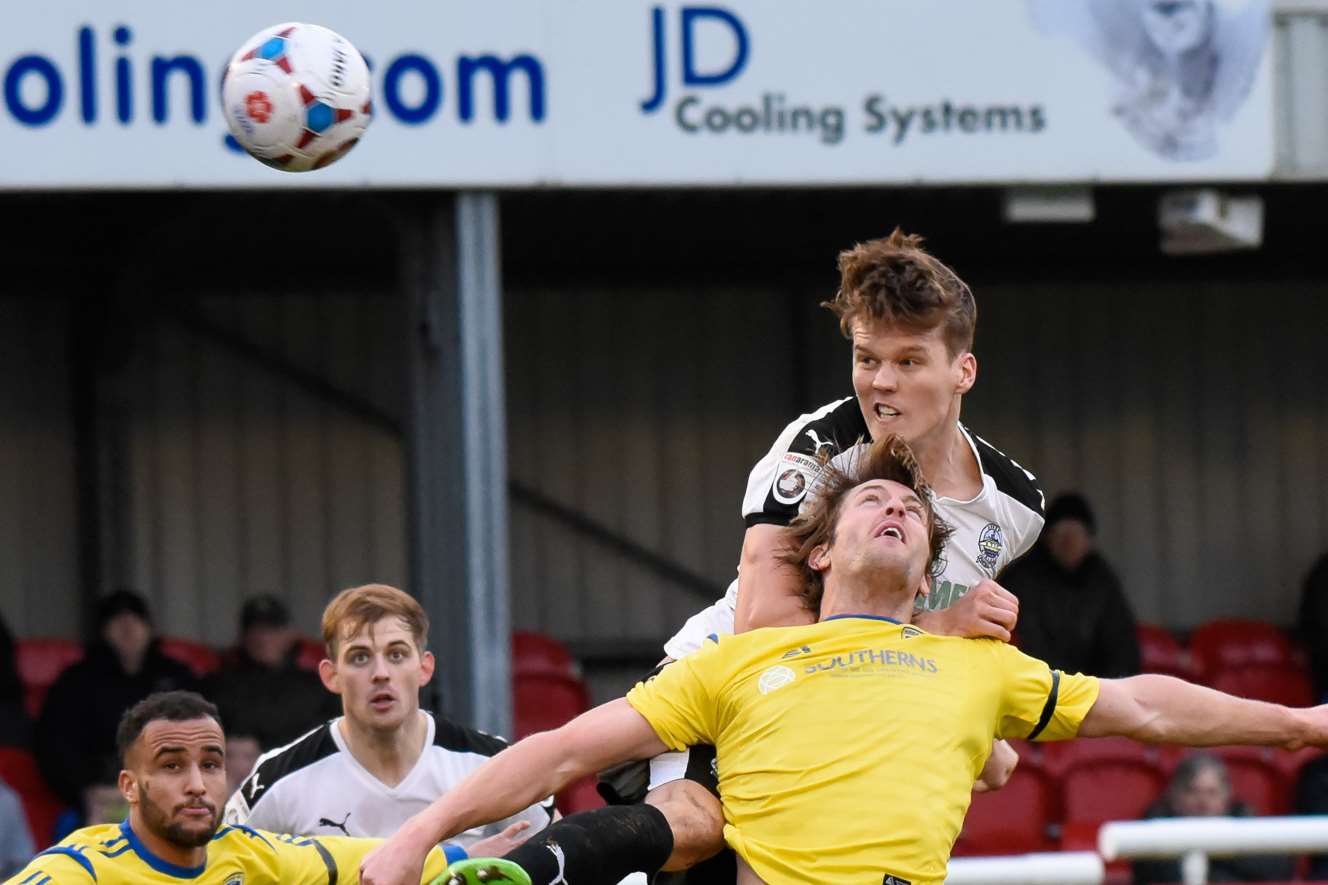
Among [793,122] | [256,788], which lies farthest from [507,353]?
[256,788]

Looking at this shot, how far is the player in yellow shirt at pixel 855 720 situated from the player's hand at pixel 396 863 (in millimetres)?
148

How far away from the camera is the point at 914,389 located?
501 cm

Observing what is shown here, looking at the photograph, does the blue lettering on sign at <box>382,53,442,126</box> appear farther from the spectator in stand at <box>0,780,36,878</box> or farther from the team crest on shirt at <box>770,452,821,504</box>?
the team crest on shirt at <box>770,452,821,504</box>

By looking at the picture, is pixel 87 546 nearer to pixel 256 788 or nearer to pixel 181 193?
pixel 181 193

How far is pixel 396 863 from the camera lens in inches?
174

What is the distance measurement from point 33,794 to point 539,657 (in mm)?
2725

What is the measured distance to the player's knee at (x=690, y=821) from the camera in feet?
15.8

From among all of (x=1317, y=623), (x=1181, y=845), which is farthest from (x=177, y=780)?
(x=1317, y=623)

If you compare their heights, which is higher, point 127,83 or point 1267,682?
point 127,83

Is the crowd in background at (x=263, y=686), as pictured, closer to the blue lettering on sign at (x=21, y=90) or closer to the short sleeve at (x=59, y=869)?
the blue lettering on sign at (x=21, y=90)

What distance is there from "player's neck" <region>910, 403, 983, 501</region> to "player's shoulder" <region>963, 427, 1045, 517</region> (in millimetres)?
31

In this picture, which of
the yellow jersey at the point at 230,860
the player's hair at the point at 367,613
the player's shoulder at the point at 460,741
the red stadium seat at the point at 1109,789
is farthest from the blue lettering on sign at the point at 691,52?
the yellow jersey at the point at 230,860

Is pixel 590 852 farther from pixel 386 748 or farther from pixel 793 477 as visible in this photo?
pixel 386 748

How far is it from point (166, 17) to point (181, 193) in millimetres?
1880
